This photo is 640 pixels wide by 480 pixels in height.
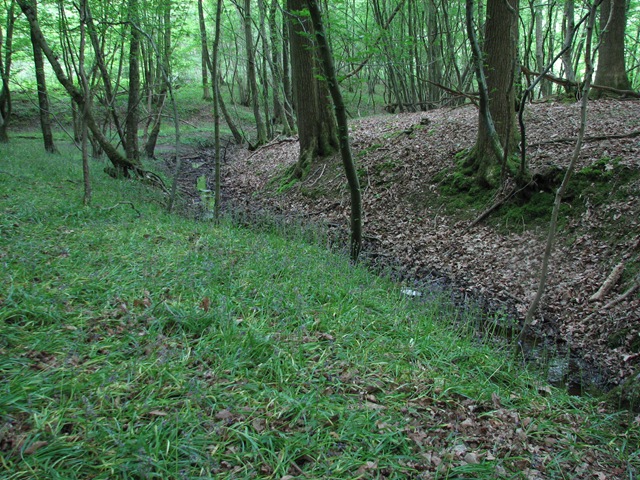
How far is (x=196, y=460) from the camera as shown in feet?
7.91

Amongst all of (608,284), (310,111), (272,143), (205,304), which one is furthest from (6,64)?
(608,284)

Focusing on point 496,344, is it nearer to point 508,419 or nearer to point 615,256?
point 508,419

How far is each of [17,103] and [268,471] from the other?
29.4 meters

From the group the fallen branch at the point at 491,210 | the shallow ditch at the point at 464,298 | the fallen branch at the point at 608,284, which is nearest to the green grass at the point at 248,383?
the shallow ditch at the point at 464,298

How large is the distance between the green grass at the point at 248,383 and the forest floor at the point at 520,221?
3.82 ft

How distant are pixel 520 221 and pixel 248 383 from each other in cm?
622

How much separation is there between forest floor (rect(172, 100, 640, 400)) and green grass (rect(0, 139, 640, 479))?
116 centimetres

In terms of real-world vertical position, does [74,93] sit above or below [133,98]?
below

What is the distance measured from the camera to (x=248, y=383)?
10.4ft

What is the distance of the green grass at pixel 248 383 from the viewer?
99.0 inches

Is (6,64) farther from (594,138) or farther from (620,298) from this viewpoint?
(620,298)

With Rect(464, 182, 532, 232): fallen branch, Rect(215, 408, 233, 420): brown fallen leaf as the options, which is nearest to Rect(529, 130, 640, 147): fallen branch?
Rect(464, 182, 532, 232): fallen branch

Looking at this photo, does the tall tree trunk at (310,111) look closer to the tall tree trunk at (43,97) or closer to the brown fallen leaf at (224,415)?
the tall tree trunk at (43,97)

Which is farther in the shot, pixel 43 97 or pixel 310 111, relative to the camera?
pixel 43 97
